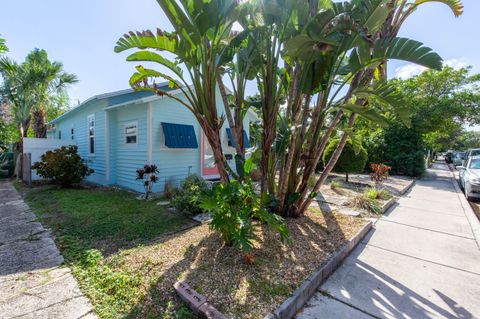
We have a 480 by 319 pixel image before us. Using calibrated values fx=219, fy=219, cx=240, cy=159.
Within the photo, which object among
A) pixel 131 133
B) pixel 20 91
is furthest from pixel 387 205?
pixel 20 91

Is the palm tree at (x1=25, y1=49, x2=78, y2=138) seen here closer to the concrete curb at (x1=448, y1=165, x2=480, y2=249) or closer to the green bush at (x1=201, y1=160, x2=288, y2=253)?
the green bush at (x1=201, y1=160, x2=288, y2=253)

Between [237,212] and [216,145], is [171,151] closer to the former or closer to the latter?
[216,145]

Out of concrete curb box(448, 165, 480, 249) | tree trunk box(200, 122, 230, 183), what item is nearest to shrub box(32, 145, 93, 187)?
tree trunk box(200, 122, 230, 183)

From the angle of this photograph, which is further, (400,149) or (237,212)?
(400,149)

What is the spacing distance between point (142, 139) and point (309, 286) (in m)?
6.97

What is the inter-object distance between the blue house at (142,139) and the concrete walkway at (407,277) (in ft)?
16.7

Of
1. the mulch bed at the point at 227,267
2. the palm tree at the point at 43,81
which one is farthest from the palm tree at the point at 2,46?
the palm tree at the point at 43,81

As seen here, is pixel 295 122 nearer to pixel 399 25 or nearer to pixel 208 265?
pixel 399 25

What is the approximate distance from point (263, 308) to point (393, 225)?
14.2ft

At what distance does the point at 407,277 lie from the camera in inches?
119

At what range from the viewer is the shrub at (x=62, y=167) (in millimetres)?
8242

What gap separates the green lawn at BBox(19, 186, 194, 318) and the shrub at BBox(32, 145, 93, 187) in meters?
0.80

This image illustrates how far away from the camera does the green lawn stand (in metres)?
2.50

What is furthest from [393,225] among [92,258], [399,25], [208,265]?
[92,258]
